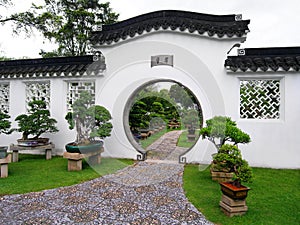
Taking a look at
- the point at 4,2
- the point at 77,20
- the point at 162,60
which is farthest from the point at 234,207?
the point at 77,20

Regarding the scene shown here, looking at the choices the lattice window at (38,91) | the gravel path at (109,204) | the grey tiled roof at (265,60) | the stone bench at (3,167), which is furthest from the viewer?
the lattice window at (38,91)

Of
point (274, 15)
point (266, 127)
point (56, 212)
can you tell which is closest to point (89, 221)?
point (56, 212)

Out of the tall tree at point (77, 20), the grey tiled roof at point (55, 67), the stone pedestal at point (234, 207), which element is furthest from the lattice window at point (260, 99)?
the tall tree at point (77, 20)

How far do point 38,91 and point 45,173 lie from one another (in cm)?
323

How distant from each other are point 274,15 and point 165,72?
607 centimetres

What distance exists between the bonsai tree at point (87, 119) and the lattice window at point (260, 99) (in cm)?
345

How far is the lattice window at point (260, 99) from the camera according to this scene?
5648 millimetres

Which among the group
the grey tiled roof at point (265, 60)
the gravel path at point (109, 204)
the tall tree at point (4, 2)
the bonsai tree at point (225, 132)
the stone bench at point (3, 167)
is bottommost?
the gravel path at point (109, 204)

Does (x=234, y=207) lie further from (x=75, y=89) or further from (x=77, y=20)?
(x=77, y=20)

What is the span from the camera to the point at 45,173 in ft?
16.3

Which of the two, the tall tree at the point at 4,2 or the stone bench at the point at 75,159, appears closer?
the stone bench at the point at 75,159

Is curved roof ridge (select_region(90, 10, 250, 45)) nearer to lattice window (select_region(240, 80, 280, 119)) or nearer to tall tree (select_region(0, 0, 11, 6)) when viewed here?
lattice window (select_region(240, 80, 280, 119))

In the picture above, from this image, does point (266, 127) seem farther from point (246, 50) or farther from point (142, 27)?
point (142, 27)

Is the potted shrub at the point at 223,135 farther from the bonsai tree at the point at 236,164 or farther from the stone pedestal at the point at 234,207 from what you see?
the stone pedestal at the point at 234,207
